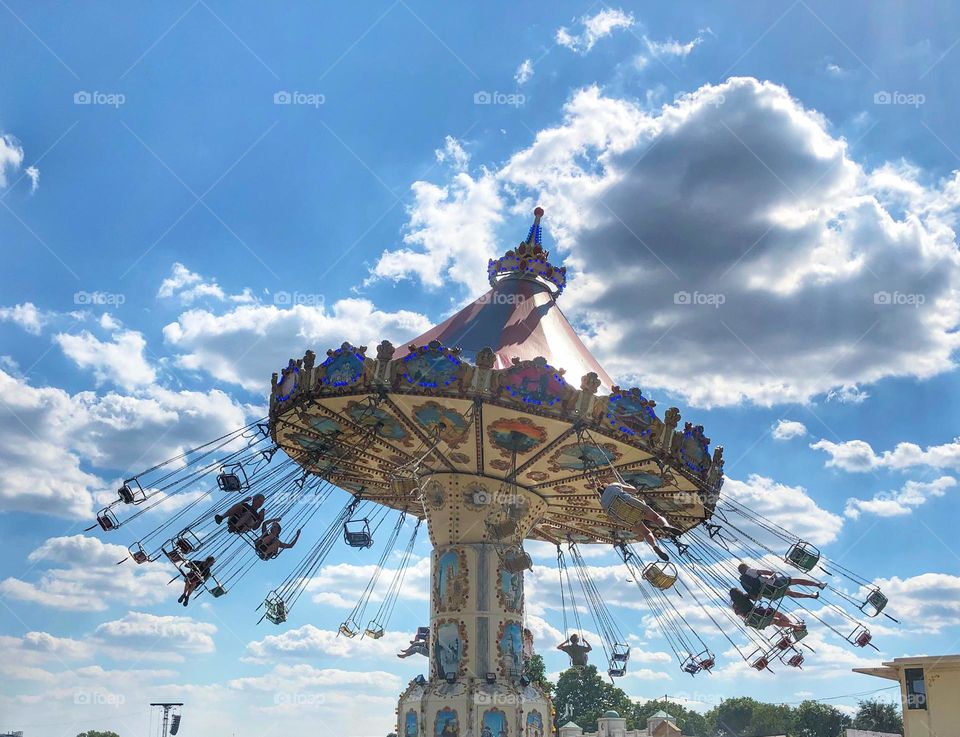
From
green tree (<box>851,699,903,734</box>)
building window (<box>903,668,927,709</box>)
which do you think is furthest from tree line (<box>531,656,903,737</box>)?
building window (<box>903,668,927,709</box>)

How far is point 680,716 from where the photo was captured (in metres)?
68.2

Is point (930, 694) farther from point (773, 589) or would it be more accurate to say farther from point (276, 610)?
point (276, 610)

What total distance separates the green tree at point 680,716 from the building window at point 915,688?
47.0 m

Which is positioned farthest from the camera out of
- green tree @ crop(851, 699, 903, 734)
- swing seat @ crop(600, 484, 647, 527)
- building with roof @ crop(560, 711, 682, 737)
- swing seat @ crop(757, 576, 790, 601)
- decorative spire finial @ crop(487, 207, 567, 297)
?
green tree @ crop(851, 699, 903, 734)

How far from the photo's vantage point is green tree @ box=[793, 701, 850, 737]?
55500 mm

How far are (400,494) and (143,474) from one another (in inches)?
245

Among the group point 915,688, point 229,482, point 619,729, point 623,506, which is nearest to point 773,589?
point 623,506

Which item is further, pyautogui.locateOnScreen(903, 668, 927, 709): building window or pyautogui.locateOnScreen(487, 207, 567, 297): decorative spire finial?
pyautogui.locateOnScreen(487, 207, 567, 297): decorative spire finial

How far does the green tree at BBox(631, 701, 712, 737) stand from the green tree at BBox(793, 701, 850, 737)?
28.8 ft

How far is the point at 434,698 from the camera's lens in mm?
16266

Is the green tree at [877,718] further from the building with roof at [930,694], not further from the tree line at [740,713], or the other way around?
the building with roof at [930,694]

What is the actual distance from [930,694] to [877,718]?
43917 mm

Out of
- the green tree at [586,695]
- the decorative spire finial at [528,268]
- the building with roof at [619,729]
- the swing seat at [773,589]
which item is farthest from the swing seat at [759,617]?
the green tree at [586,695]

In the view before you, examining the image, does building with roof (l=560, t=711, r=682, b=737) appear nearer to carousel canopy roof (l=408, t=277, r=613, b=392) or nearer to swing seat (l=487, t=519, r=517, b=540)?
swing seat (l=487, t=519, r=517, b=540)
